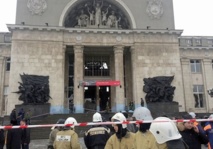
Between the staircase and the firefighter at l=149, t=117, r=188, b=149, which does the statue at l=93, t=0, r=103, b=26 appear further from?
the firefighter at l=149, t=117, r=188, b=149

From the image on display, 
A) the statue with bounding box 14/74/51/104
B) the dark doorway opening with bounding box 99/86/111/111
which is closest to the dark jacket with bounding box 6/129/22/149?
the statue with bounding box 14/74/51/104

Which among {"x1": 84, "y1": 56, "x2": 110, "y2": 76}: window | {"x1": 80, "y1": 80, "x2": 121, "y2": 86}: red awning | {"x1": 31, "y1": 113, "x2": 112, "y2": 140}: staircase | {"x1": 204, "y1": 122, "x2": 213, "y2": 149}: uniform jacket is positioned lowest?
{"x1": 31, "y1": 113, "x2": 112, "y2": 140}: staircase

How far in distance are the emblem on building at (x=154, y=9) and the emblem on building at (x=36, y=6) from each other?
40.8 ft

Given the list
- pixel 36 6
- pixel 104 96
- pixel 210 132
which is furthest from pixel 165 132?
pixel 36 6

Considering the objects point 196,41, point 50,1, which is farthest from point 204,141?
point 196,41

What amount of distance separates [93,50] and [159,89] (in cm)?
922

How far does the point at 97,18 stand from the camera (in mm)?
27391

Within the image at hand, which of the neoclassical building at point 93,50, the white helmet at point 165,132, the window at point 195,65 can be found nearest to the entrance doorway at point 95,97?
the neoclassical building at point 93,50

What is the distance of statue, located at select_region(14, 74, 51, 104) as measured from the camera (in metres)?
22.5

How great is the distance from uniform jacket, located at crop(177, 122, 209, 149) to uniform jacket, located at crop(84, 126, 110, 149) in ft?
5.03

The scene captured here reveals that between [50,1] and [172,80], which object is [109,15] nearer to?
[50,1]

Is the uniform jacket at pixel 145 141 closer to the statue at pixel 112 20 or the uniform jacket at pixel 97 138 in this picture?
the uniform jacket at pixel 97 138

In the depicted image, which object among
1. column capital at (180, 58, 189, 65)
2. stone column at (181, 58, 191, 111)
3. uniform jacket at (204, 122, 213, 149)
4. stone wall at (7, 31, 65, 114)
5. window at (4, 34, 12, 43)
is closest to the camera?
uniform jacket at (204, 122, 213, 149)

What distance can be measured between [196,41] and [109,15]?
44.1 ft
